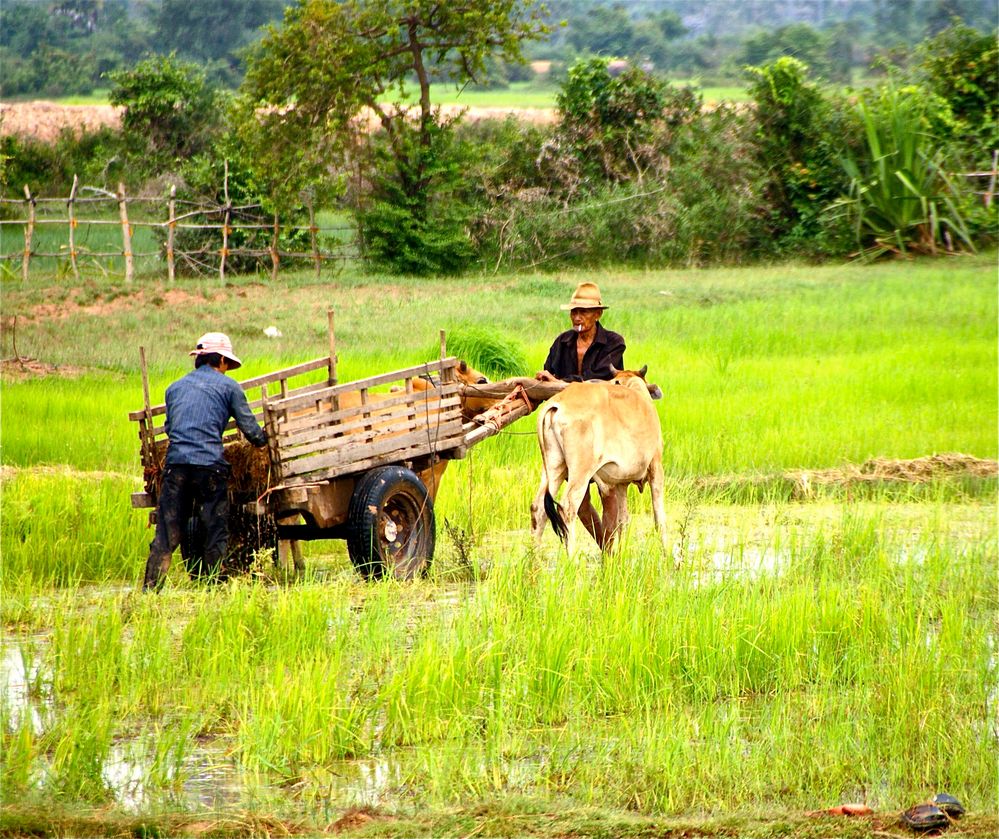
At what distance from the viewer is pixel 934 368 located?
43.1 feet

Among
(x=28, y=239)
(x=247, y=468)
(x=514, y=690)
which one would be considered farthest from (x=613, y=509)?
(x=28, y=239)

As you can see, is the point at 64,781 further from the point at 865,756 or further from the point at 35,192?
the point at 35,192

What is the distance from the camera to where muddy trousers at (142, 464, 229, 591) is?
262 inches

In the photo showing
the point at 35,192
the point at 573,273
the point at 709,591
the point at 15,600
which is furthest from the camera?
the point at 35,192

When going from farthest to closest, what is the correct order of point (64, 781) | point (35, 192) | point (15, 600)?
point (35, 192)
point (15, 600)
point (64, 781)

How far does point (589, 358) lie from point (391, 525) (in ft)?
4.42

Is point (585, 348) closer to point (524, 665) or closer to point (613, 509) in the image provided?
point (613, 509)

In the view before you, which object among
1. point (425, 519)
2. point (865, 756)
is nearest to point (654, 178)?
point (425, 519)

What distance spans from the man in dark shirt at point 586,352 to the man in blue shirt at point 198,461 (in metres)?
1.58

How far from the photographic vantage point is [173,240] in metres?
20.7

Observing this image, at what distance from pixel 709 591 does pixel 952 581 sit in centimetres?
149

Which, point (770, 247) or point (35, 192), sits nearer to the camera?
point (770, 247)

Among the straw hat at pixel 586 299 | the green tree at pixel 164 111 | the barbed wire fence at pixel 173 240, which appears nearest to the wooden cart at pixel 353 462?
the straw hat at pixel 586 299

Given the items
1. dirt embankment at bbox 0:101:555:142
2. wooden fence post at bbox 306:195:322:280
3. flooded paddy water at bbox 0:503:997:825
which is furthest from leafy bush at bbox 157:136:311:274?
flooded paddy water at bbox 0:503:997:825
